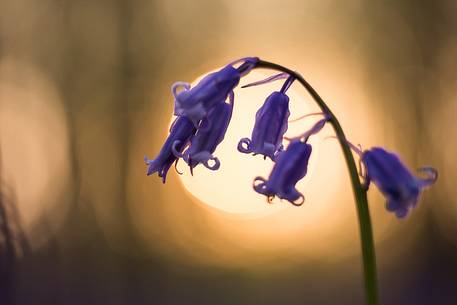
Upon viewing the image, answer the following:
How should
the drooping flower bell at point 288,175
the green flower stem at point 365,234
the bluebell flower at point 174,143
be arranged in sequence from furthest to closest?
the bluebell flower at point 174,143
the drooping flower bell at point 288,175
the green flower stem at point 365,234

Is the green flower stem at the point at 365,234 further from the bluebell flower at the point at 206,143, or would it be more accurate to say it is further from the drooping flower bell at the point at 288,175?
the bluebell flower at the point at 206,143

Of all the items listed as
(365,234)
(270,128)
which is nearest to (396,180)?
(365,234)

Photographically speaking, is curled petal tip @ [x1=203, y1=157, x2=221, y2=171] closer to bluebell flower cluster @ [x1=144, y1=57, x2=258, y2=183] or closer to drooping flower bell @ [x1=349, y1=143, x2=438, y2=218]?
bluebell flower cluster @ [x1=144, y1=57, x2=258, y2=183]

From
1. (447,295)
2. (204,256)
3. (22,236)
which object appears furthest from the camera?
(204,256)

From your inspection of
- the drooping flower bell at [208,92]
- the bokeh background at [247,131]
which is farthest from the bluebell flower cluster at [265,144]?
the bokeh background at [247,131]

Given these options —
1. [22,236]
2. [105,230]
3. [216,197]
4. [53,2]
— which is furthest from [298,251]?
[22,236]

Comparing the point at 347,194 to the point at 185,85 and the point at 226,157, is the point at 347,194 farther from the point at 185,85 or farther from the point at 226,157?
the point at 185,85

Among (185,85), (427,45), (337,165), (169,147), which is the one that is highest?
(427,45)
